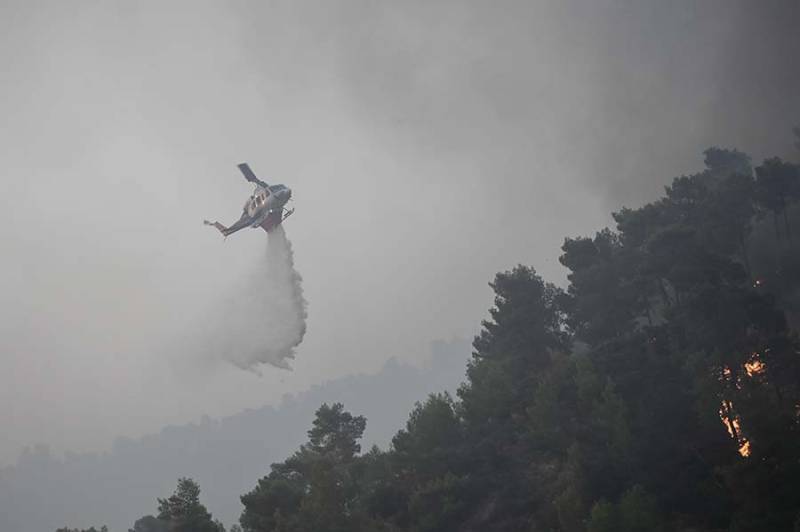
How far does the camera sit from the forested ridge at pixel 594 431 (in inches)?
1195

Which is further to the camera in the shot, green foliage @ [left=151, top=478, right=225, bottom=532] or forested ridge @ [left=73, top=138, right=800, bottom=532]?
green foliage @ [left=151, top=478, right=225, bottom=532]

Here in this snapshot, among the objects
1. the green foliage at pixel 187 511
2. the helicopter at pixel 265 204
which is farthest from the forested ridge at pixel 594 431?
the helicopter at pixel 265 204

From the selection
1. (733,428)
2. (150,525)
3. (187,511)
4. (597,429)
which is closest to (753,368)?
(733,428)

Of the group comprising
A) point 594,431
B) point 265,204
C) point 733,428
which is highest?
point 265,204

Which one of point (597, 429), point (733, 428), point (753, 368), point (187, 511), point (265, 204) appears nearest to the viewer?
point (733, 428)

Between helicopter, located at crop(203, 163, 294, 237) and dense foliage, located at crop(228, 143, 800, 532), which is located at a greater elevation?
helicopter, located at crop(203, 163, 294, 237)

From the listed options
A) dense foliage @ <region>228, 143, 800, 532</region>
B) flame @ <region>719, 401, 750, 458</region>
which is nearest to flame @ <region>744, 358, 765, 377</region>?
dense foliage @ <region>228, 143, 800, 532</region>

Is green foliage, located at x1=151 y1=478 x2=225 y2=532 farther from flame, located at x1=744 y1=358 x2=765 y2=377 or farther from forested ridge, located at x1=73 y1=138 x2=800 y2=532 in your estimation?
flame, located at x1=744 y1=358 x2=765 y2=377

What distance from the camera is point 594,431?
124ft

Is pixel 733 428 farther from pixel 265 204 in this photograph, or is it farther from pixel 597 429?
pixel 265 204

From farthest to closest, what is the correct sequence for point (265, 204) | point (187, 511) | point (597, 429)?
point (265, 204)
point (187, 511)
point (597, 429)

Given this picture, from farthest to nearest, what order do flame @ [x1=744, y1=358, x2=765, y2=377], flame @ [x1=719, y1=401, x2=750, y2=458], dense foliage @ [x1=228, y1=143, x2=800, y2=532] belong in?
flame @ [x1=744, y1=358, x2=765, y2=377], flame @ [x1=719, y1=401, x2=750, y2=458], dense foliage @ [x1=228, y1=143, x2=800, y2=532]

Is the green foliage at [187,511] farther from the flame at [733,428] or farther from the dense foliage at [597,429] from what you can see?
the flame at [733,428]

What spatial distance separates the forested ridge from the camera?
99.6 ft
